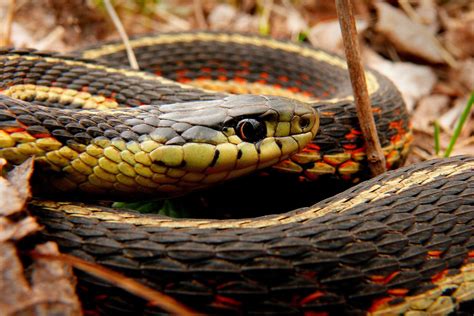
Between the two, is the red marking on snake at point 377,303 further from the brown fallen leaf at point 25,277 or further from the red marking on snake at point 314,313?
the brown fallen leaf at point 25,277

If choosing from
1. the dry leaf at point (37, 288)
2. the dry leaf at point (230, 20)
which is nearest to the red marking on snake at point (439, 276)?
the dry leaf at point (37, 288)

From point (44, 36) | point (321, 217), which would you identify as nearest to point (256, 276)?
point (321, 217)

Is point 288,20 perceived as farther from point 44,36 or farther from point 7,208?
point 7,208

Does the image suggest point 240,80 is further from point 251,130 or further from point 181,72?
point 251,130

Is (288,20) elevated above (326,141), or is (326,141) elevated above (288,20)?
(288,20)

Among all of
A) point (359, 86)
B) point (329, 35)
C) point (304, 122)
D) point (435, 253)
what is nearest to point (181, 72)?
point (329, 35)

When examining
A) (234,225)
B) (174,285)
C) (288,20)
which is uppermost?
(288,20)

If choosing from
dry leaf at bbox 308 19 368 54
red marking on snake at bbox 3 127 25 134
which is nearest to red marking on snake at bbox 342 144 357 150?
red marking on snake at bbox 3 127 25 134
